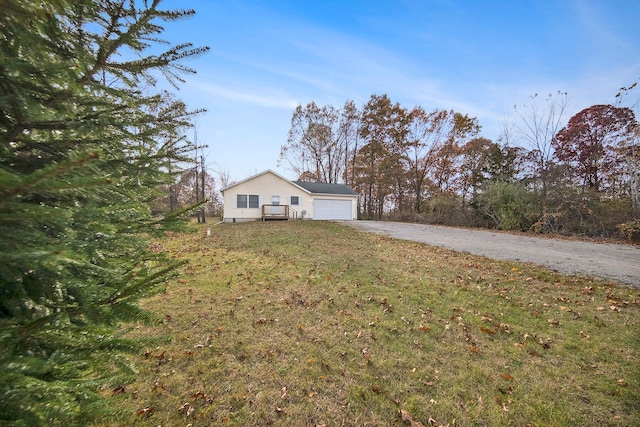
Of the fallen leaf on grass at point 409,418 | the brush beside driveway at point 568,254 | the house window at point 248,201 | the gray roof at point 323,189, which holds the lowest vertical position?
the fallen leaf on grass at point 409,418

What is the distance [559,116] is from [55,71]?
21.5m

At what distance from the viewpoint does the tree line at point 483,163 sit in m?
13.3

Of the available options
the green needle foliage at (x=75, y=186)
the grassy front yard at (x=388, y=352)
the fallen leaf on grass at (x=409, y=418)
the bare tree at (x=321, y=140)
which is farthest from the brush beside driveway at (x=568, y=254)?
the bare tree at (x=321, y=140)

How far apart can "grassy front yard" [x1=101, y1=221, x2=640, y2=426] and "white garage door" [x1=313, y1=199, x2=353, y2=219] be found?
16.7m

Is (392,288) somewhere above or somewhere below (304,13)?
below

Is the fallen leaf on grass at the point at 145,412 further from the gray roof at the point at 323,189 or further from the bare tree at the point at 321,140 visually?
the bare tree at the point at 321,140

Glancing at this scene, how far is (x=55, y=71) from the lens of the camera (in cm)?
126

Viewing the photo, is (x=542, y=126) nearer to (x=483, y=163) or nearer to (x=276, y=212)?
(x=483, y=163)

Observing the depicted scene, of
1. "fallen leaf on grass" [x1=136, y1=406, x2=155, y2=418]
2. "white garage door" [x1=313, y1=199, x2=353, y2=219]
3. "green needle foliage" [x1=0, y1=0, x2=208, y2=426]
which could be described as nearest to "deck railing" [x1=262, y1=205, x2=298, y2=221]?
"white garage door" [x1=313, y1=199, x2=353, y2=219]

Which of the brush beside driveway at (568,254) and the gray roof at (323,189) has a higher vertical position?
the gray roof at (323,189)

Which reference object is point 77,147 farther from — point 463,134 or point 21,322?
point 463,134

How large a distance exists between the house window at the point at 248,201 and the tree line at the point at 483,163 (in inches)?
504

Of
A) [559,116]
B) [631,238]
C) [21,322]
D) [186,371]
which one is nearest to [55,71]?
[21,322]

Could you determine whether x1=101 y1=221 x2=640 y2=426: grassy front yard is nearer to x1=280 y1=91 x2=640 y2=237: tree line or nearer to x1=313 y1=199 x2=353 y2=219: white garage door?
x1=280 y1=91 x2=640 y2=237: tree line
